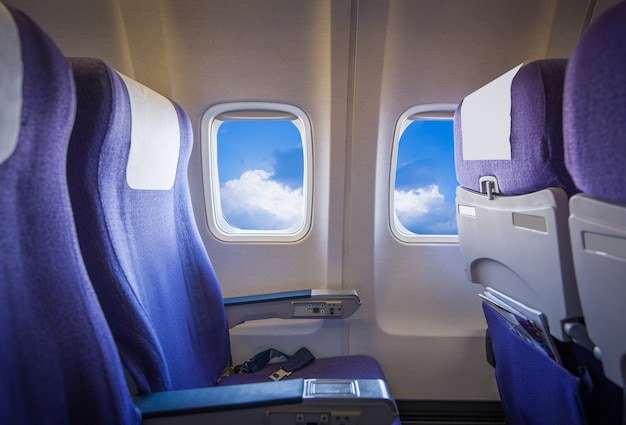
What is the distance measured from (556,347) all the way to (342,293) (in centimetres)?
98

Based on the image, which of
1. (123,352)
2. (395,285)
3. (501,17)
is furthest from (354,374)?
(501,17)

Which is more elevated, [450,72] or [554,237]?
[450,72]

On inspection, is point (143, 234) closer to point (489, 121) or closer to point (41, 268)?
point (41, 268)

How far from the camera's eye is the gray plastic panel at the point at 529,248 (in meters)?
0.85

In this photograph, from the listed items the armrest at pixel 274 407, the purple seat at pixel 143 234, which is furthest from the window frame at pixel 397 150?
the armrest at pixel 274 407

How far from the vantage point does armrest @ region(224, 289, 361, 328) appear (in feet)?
5.57

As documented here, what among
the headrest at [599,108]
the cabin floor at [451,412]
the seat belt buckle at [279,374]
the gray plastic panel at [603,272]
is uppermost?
the headrest at [599,108]

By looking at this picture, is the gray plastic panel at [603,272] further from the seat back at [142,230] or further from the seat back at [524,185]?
the seat back at [142,230]

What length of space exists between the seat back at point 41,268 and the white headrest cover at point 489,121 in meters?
1.04

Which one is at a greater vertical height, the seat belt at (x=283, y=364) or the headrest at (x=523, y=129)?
the headrest at (x=523, y=129)

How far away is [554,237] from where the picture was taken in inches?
33.3

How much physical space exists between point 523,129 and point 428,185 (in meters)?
1.21

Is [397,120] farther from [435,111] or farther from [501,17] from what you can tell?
[501,17]

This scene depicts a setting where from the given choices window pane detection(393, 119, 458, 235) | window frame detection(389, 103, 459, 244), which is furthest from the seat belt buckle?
window pane detection(393, 119, 458, 235)
